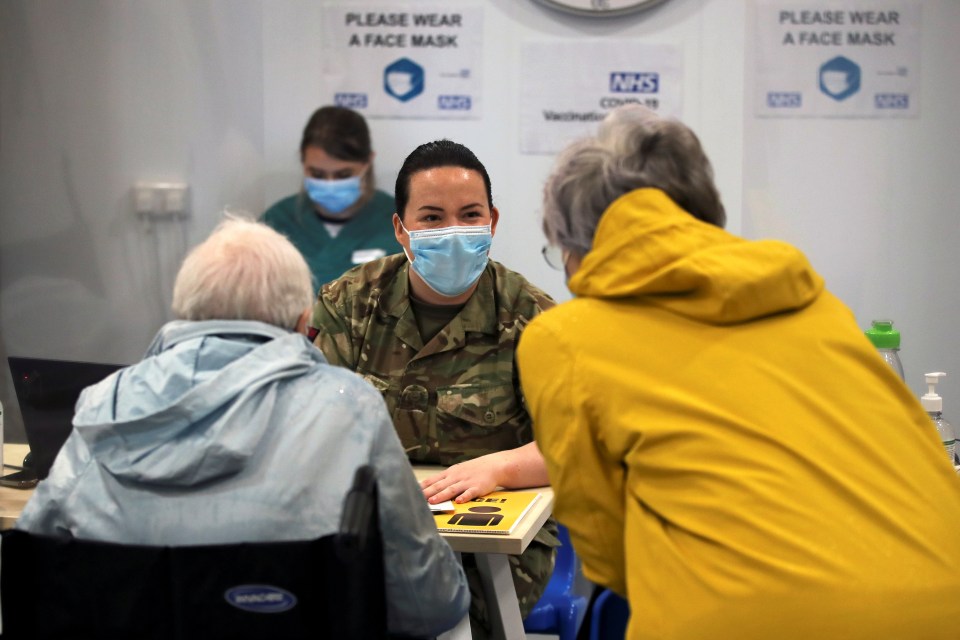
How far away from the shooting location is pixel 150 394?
1487 mm

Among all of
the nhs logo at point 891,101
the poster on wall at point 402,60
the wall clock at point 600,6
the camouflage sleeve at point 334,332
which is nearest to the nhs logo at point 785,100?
the nhs logo at point 891,101

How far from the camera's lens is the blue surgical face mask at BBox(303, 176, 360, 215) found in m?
3.89

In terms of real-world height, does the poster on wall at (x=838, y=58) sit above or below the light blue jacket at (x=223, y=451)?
above

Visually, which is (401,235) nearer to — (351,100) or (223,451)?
(223,451)

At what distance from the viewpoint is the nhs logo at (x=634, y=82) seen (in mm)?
3895

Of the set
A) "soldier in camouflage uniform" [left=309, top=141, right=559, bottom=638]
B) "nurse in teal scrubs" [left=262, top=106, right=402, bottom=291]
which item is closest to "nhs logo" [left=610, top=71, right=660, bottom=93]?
"nurse in teal scrubs" [left=262, top=106, right=402, bottom=291]

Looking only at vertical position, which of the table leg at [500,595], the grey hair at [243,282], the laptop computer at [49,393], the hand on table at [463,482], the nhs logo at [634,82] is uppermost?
the nhs logo at [634,82]

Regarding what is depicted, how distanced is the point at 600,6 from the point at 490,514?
244 centimetres

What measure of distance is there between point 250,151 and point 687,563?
3204 millimetres

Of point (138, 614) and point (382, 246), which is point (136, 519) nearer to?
point (138, 614)

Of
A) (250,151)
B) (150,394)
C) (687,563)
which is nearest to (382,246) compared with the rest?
(250,151)

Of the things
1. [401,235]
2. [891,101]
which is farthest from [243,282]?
[891,101]

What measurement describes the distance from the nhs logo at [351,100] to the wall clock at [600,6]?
0.78 meters

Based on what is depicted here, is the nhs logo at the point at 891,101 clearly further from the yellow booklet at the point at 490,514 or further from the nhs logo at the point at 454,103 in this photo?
the yellow booklet at the point at 490,514
